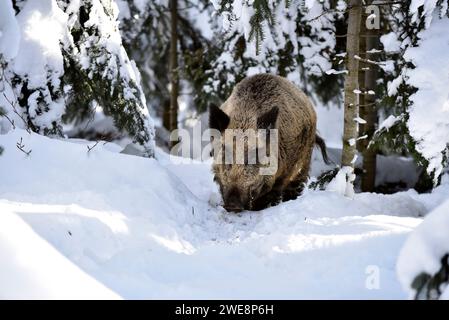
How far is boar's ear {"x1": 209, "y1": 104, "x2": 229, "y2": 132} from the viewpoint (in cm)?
716

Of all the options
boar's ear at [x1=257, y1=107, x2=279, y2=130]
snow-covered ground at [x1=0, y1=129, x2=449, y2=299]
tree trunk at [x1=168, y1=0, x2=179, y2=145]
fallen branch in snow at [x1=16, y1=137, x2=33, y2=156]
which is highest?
tree trunk at [x1=168, y1=0, x2=179, y2=145]

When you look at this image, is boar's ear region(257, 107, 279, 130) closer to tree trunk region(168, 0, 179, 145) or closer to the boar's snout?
the boar's snout

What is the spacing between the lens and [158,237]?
5.24m

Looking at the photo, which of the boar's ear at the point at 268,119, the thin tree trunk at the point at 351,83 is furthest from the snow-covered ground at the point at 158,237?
the boar's ear at the point at 268,119

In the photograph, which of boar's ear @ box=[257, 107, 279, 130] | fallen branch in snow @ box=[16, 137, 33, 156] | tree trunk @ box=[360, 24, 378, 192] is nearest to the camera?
fallen branch in snow @ box=[16, 137, 33, 156]

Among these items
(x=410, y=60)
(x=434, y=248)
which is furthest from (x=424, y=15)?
(x=434, y=248)

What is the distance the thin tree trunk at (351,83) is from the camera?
7.14 metres

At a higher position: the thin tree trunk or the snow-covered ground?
the thin tree trunk

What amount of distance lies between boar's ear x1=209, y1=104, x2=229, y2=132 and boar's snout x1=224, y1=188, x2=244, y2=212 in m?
0.99

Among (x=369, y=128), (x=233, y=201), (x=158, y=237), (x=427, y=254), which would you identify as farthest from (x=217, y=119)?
(x=427, y=254)

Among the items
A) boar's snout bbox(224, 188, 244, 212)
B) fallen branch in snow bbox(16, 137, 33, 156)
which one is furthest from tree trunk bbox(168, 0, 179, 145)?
fallen branch in snow bbox(16, 137, 33, 156)

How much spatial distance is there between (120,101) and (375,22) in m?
4.60

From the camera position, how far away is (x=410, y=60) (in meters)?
6.82
